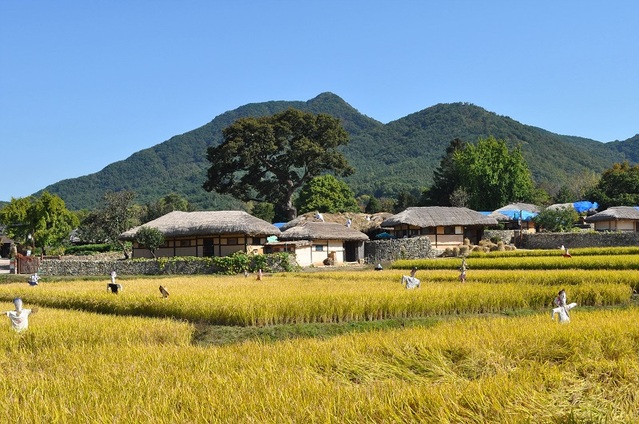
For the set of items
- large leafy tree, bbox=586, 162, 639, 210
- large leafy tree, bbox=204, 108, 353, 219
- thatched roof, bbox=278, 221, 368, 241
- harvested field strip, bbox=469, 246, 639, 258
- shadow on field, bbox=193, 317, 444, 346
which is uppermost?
large leafy tree, bbox=204, 108, 353, 219

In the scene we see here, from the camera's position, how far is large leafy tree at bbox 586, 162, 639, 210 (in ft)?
167

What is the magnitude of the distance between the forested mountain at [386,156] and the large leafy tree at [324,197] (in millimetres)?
41191

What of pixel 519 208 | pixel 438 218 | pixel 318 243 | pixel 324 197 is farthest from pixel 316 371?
pixel 324 197

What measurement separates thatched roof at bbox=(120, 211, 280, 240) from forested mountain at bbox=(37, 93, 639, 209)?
64299 millimetres

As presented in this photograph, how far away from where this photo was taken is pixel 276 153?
53.5m

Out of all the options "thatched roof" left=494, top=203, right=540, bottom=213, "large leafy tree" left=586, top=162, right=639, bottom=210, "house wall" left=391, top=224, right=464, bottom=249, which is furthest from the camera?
"large leafy tree" left=586, top=162, right=639, bottom=210

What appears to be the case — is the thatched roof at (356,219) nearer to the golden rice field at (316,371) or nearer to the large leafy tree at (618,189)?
the large leafy tree at (618,189)

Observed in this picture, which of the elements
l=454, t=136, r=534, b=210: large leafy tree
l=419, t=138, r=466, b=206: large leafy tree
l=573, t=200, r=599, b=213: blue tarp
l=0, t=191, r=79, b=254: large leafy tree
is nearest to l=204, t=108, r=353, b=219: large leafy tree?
l=419, t=138, r=466, b=206: large leafy tree

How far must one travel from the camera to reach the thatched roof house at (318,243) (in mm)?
34875

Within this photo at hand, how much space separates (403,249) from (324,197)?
68.2ft

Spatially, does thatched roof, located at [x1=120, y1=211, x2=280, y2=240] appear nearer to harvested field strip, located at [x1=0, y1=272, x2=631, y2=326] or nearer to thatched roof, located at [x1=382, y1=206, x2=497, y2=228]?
thatched roof, located at [x1=382, y1=206, x2=497, y2=228]

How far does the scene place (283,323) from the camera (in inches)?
532

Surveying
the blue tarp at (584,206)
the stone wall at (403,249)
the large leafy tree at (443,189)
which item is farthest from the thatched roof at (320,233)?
the large leafy tree at (443,189)

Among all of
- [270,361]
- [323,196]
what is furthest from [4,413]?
[323,196]
